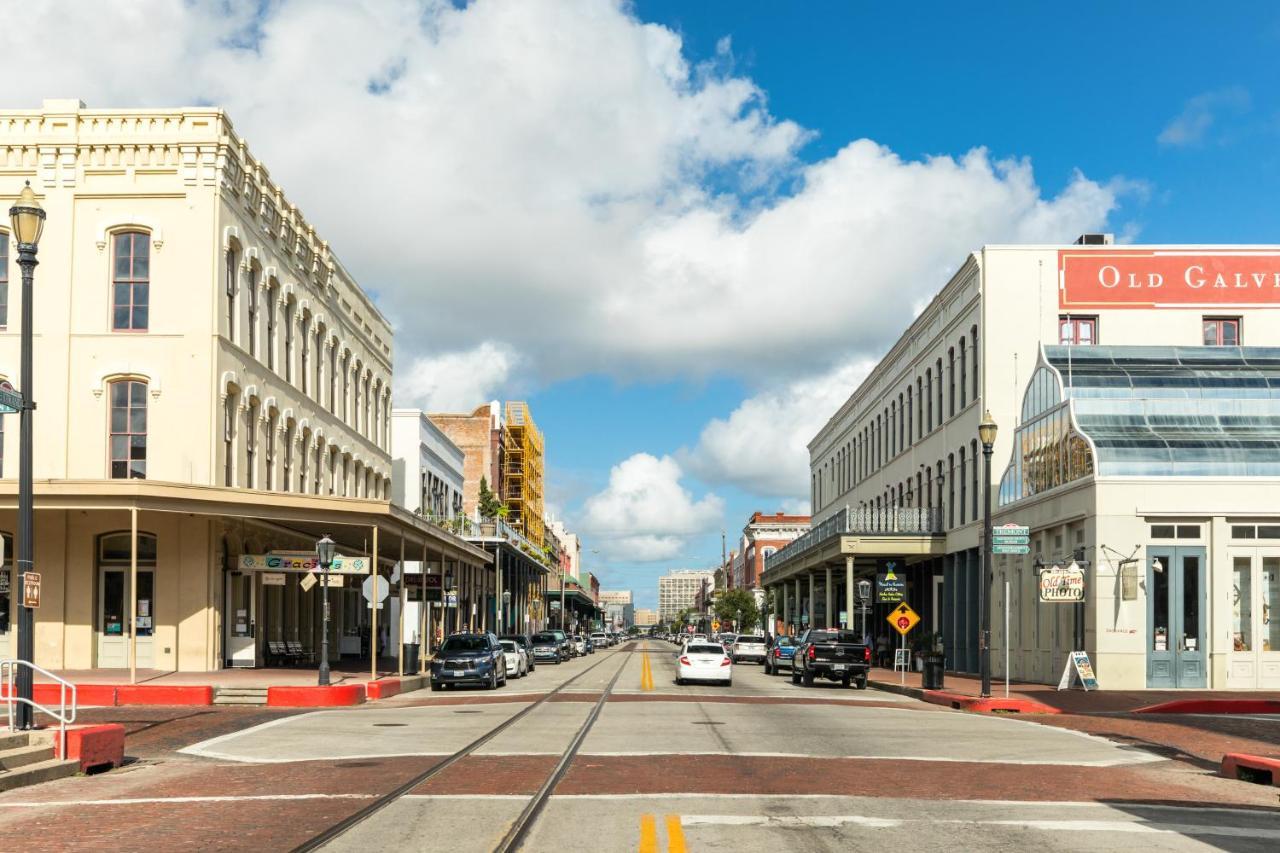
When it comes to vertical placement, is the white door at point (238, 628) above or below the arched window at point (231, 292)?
below

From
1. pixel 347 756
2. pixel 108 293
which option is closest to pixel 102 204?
pixel 108 293

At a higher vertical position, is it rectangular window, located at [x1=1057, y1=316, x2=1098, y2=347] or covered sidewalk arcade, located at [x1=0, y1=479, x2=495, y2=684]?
rectangular window, located at [x1=1057, y1=316, x2=1098, y2=347]

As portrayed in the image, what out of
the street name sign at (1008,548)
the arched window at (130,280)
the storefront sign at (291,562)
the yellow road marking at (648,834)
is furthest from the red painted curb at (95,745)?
the arched window at (130,280)

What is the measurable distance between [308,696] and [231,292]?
1338 cm

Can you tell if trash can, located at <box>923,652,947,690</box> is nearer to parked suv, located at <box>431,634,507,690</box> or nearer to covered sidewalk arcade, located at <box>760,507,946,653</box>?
parked suv, located at <box>431,634,507,690</box>

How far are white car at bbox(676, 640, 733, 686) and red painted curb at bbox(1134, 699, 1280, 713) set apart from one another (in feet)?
46.0

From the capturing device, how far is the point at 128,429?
35062 millimetres

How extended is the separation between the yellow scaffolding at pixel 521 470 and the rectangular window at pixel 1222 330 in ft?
245

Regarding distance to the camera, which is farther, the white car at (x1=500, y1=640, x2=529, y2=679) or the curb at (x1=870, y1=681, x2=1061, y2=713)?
the white car at (x1=500, y1=640, x2=529, y2=679)

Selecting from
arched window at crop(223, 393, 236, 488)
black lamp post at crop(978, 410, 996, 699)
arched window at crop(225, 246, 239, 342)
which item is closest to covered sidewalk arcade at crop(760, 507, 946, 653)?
black lamp post at crop(978, 410, 996, 699)

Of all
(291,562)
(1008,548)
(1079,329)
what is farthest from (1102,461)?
(291,562)

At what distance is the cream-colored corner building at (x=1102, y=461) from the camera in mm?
33469

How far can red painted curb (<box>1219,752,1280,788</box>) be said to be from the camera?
594 inches

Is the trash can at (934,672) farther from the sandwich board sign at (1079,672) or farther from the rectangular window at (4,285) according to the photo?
the rectangular window at (4,285)
